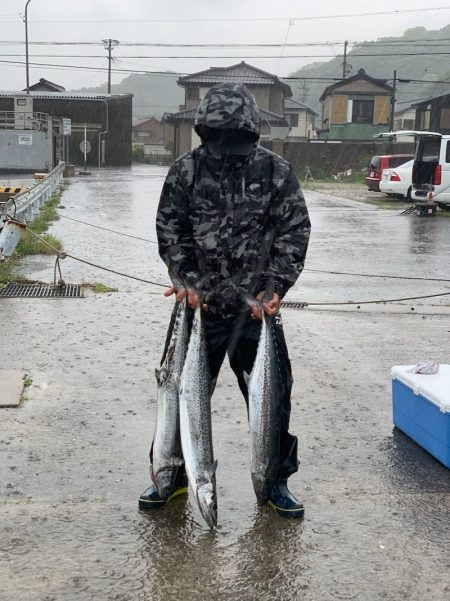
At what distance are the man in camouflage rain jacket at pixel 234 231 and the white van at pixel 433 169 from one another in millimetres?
19429

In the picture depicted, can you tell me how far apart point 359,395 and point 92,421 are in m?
1.94

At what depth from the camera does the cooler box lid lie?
4363 millimetres

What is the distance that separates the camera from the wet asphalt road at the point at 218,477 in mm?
3205

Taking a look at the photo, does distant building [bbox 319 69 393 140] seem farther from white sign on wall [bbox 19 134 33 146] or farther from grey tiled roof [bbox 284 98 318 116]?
white sign on wall [bbox 19 134 33 146]

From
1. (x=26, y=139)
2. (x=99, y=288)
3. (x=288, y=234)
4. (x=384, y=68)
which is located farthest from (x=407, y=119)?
(x=288, y=234)

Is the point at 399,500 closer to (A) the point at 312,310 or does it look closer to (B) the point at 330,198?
(A) the point at 312,310

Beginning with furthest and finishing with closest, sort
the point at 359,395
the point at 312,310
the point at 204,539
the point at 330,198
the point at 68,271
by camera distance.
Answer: the point at 330,198
the point at 68,271
the point at 312,310
the point at 359,395
the point at 204,539

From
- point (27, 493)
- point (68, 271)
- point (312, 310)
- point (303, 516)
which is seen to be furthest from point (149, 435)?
point (68, 271)

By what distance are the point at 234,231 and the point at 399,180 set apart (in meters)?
24.3

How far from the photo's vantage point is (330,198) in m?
29.0

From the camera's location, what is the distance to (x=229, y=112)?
11.6 feet

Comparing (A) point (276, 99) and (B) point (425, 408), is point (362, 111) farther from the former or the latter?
(B) point (425, 408)

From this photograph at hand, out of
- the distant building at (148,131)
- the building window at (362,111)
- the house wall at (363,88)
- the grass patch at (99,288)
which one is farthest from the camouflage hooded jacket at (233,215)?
the distant building at (148,131)

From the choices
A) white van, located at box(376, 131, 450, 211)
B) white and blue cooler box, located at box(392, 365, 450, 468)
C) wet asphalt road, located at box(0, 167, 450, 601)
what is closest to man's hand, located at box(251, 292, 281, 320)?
wet asphalt road, located at box(0, 167, 450, 601)
